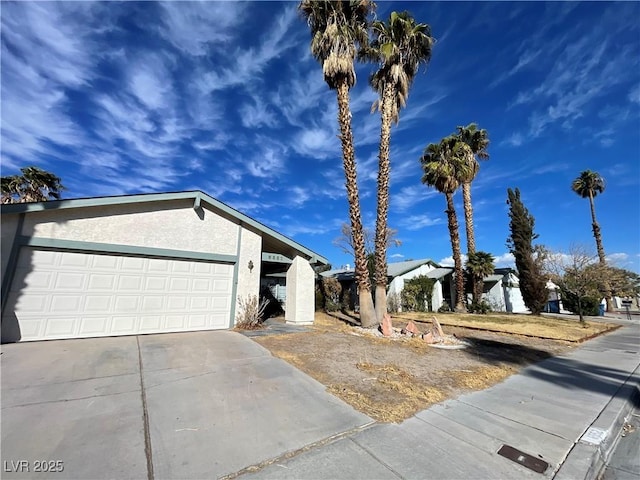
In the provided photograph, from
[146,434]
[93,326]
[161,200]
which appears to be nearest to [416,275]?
[161,200]

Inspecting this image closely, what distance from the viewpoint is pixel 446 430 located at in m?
3.66

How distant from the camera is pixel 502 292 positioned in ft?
89.1

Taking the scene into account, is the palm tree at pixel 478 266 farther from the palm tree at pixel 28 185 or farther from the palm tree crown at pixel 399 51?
the palm tree at pixel 28 185

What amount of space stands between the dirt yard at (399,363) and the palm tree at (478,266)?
1143 cm

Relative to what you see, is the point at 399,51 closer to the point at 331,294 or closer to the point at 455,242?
the point at 455,242

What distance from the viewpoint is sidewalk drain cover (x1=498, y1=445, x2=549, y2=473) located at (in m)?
2.97

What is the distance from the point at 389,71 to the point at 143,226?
12268 mm

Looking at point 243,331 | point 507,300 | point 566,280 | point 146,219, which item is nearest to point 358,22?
point 146,219

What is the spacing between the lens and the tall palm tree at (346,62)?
11.8m

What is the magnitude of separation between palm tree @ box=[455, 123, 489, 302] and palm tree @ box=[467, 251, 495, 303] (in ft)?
0.41

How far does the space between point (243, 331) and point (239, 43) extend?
10864 millimetres

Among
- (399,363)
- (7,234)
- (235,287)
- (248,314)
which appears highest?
(7,234)

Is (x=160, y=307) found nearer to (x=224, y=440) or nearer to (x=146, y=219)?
(x=146, y=219)

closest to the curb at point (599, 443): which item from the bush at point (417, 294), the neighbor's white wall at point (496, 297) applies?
the bush at point (417, 294)
